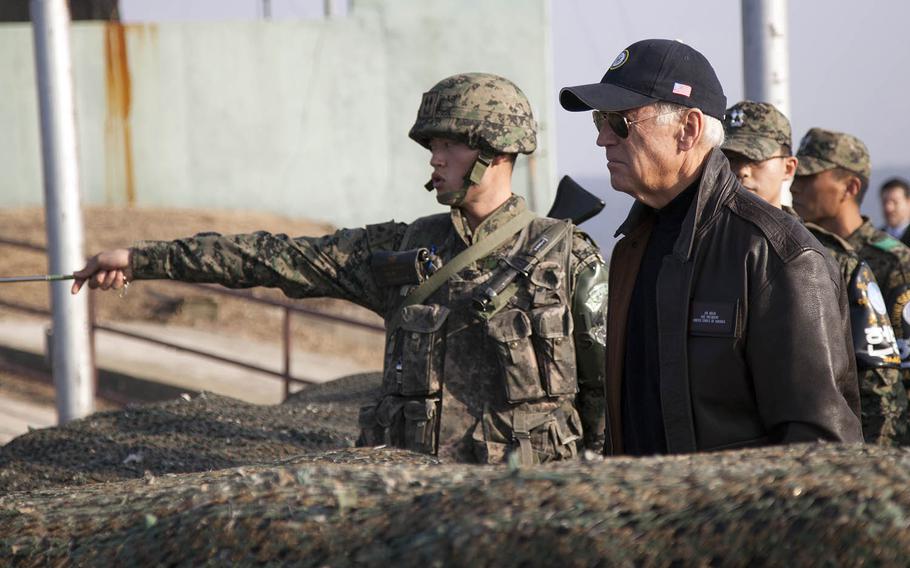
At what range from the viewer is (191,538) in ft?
7.02

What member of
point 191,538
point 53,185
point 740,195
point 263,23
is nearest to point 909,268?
point 740,195

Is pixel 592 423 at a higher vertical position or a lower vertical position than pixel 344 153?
lower

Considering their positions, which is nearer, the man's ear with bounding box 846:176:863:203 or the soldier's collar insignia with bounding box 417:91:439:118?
the soldier's collar insignia with bounding box 417:91:439:118

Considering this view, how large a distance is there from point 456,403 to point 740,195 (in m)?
1.56

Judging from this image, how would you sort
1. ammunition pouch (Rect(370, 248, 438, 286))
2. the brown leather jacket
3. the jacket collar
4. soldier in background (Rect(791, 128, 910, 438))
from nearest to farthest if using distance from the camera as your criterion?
the brown leather jacket, the jacket collar, ammunition pouch (Rect(370, 248, 438, 286)), soldier in background (Rect(791, 128, 910, 438))

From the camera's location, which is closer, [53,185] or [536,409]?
[536,409]

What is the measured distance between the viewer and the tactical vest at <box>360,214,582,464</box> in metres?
4.09

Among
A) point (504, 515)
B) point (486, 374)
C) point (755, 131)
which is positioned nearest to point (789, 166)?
point (755, 131)

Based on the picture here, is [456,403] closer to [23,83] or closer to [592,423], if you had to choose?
[592,423]

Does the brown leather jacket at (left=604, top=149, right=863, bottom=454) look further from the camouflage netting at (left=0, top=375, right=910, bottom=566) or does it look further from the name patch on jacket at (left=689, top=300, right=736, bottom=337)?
the camouflage netting at (left=0, top=375, right=910, bottom=566)

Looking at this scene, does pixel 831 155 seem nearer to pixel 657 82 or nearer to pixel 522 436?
pixel 522 436

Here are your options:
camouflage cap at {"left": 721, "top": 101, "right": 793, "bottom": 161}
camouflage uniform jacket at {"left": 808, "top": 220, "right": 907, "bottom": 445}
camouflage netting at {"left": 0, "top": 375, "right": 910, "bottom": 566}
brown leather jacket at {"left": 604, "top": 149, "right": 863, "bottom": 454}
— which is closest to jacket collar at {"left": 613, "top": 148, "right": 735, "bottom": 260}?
brown leather jacket at {"left": 604, "top": 149, "right": 863, "bottom": 454}

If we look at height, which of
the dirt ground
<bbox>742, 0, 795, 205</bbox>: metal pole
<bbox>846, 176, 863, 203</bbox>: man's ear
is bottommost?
the dirt ground

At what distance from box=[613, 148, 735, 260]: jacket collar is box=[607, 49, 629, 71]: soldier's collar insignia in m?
0.31
